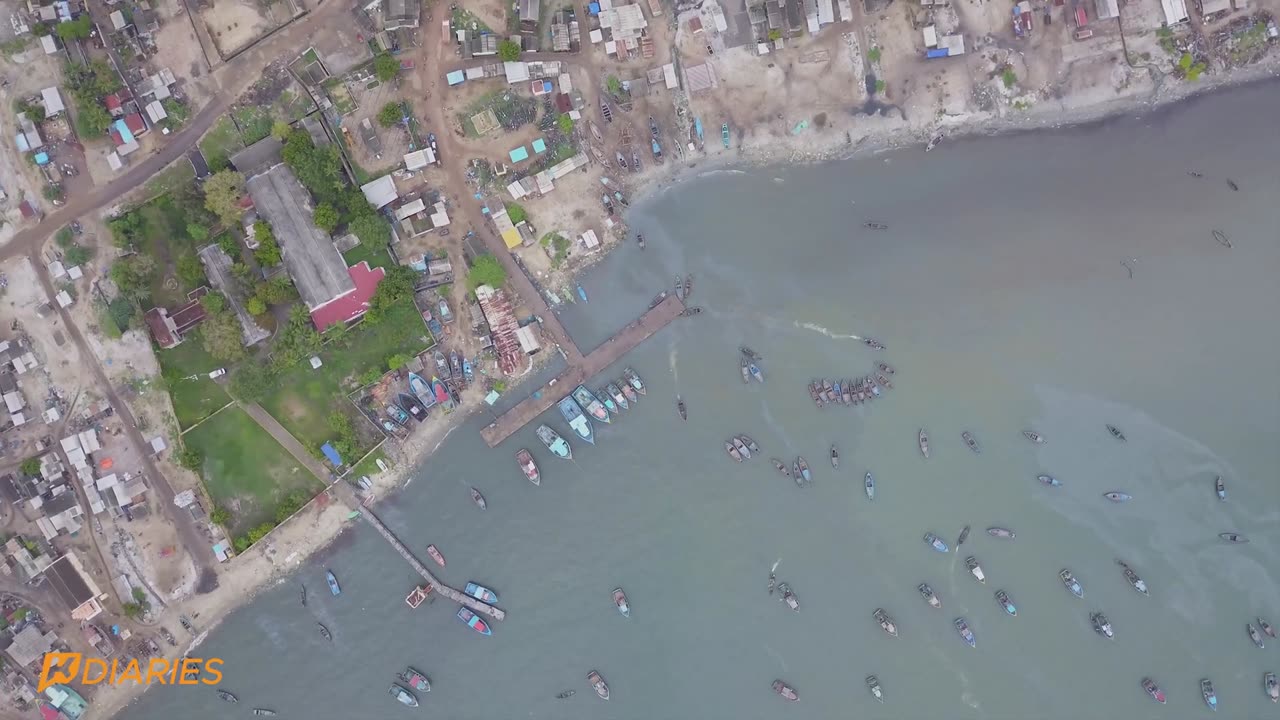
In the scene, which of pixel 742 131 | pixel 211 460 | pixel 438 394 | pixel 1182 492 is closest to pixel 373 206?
pixel 438 394

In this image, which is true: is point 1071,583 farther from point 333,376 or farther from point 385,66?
point 385,66

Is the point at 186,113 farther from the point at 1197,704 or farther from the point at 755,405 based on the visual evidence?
the point at 1197,704

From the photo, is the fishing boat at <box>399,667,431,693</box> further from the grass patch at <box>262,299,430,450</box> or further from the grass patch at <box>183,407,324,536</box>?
the grass patch at <box>262,299,430,450</box>

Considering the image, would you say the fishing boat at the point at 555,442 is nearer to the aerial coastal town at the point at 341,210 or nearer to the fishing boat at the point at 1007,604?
the aerial coastal town at the point at 341,210

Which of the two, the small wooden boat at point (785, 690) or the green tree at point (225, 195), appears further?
the small wooden boat at point (785, 690)

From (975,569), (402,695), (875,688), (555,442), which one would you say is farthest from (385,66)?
(875,688)

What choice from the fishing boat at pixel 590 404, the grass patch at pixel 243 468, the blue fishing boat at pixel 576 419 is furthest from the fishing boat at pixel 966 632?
the grass patch at pixel 243 468

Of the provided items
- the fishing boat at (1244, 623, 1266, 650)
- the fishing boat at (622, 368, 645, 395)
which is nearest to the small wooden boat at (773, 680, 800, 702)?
the fishing boat at (622, 368, 645, 395)
